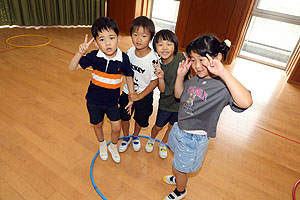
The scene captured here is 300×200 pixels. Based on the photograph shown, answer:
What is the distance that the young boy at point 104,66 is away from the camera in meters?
1.64

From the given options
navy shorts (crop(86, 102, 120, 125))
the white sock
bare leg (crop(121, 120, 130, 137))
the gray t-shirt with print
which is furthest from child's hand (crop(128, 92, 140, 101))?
the white sock

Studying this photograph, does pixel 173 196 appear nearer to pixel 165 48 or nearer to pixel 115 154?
pixel 115 154

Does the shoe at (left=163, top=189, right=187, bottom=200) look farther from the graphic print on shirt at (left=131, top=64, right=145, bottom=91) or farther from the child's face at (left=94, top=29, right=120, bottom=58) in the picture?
the child's face at (left=94, top=29, right=120, bottom=58)

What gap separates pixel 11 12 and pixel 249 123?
247 inches

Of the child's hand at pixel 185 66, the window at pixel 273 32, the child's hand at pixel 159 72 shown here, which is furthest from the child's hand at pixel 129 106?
the window at pixel 273 32

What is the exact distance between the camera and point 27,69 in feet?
12.5

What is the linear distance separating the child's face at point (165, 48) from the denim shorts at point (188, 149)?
599 mm

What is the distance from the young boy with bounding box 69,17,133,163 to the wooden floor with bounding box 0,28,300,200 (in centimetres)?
60

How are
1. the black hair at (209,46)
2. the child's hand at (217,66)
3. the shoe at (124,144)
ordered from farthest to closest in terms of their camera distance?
the shoe at (124,144) < the black hair at (209,46) < the child's hand at (217,66)

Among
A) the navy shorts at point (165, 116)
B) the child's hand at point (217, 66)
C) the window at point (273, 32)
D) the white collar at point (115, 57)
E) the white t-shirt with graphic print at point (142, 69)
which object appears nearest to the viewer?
the child's hand at point (217, 66)

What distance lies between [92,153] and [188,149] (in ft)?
4.12

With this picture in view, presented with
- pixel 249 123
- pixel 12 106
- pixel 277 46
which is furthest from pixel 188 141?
pixel 277 46

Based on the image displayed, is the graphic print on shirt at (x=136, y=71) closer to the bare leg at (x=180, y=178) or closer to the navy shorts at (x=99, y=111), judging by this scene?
the navy shorts at (x=99, y=111)

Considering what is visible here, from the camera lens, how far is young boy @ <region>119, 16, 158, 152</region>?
1734 millimetres
